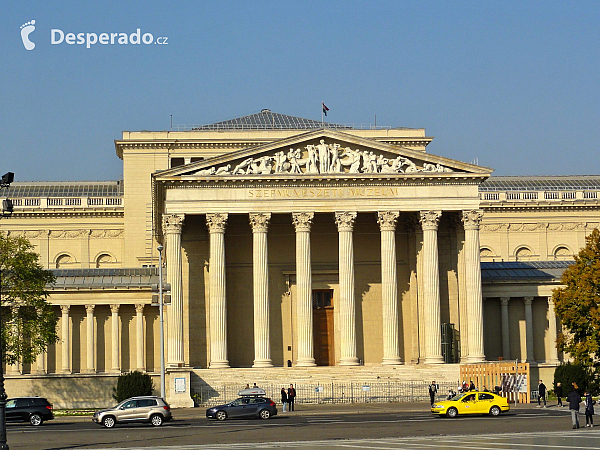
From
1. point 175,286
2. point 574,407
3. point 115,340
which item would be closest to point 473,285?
point 175,286

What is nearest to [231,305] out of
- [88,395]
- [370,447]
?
[88,395]

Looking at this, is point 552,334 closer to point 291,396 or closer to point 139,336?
point 291,396

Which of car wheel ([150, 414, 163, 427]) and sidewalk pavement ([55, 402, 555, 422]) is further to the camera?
sidewalk pavement ([55, 402, 555, 422])

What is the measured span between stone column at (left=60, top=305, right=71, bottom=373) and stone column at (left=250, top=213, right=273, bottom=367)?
21.1m

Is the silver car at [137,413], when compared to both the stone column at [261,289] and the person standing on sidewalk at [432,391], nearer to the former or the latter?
the person standing on sidewalk at [432,391]

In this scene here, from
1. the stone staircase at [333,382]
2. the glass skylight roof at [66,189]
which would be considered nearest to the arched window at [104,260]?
the glass skylight roof at [66,189]

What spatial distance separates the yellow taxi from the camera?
60.6 meters

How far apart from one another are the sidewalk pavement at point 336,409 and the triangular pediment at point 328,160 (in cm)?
1819

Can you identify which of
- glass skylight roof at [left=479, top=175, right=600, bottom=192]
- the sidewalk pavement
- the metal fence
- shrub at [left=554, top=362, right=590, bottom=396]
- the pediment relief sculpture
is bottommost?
the sidewalk pavement

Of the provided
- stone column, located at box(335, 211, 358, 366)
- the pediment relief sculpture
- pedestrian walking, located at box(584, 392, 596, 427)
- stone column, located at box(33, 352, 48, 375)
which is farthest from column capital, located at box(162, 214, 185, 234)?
pedestrian walking, located at box(584, 392, 596, 427)

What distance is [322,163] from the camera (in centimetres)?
8469

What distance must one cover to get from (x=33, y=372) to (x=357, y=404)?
32911 millimetres

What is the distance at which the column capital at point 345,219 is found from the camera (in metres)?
84.4

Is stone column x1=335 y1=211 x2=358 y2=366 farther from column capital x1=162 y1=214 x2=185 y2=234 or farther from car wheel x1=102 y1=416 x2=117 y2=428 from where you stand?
car wheel x1=102 y1=416 x2=117 y2=428
